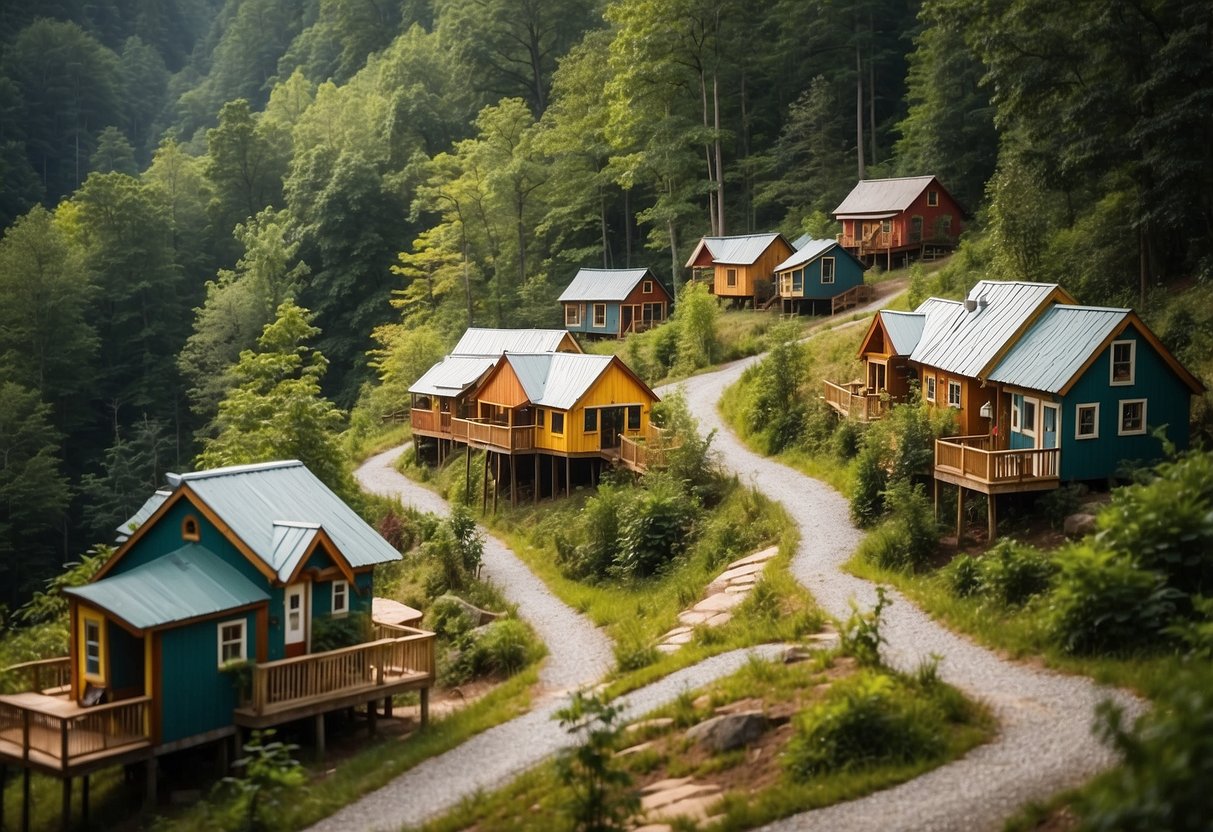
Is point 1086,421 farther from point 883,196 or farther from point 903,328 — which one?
point 883,196

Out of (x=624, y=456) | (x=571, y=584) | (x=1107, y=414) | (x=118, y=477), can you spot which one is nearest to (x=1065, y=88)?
(x=1107, y=414)

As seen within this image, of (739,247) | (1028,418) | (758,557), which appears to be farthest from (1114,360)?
(739,247)

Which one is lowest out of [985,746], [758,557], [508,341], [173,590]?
[985,746]

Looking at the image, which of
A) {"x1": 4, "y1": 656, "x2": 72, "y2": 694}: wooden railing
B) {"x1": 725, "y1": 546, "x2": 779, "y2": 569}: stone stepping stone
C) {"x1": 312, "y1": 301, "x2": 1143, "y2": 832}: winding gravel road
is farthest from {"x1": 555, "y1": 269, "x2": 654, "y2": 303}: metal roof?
{"x1": 4, "y1": 656, "x2": 72, "y2": 694}: wooden railing

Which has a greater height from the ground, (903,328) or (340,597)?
(903,328)

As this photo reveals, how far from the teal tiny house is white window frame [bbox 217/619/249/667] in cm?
2

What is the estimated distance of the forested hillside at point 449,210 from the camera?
1911 inches

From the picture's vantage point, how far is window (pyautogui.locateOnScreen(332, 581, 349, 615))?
2519 cm

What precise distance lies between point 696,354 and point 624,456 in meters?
14.0

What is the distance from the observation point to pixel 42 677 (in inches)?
961

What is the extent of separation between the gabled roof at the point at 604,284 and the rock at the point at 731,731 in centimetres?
4602

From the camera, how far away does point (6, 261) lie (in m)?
73.8

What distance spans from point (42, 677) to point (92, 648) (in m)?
2.22

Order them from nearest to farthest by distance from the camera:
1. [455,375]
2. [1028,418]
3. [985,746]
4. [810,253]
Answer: [985,746] → [1028,418] → [455,375] → [810,253]
